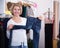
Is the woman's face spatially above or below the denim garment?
above

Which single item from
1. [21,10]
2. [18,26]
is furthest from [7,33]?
[21,10]

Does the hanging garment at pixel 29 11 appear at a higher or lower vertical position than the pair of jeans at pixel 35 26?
higher

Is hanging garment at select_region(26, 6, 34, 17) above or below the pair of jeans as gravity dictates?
above

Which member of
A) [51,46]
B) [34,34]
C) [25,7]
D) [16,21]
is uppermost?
[25,7]

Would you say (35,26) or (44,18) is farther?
(44,18)

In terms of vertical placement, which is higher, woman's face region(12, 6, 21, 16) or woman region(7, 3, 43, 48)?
woman's face region(12, 6, 21, 16)

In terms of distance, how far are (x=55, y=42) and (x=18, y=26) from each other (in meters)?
0.43

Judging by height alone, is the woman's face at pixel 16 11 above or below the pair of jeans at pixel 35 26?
above

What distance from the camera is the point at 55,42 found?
4.48 feet

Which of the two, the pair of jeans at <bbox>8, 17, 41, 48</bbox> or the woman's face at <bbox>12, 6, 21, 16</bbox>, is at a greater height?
the woman's face at <bbox>12, 6, 21, 16</bbox>

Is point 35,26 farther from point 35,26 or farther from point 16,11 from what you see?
point 16,11

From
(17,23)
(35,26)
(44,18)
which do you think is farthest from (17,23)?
(44,18)

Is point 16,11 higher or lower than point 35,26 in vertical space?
higher

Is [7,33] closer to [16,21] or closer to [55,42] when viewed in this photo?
[16,21]
